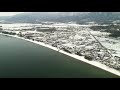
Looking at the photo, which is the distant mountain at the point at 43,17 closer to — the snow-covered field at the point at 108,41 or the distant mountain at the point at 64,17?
the distant mountain at the point at 64,17

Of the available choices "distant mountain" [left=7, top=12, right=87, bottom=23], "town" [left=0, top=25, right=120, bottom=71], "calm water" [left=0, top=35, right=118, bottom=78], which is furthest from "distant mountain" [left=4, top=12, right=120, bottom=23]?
"calm water" [left=0, top=35, right=118, bottom=78]

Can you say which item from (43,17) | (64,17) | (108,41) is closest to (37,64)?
(43,17)

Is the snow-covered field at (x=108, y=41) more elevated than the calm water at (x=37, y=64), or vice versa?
the snow-covered field at (x=108, y=41)

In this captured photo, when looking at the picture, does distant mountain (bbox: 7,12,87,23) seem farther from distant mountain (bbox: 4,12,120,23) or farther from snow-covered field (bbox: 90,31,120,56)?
snow-covered field (bbox: 90,31,120,56)

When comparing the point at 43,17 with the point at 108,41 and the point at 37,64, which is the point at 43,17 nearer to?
the point at 37,64

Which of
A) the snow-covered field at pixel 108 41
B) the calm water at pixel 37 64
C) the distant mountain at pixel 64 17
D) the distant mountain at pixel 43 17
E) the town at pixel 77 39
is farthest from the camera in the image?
the town at pixel 77 39

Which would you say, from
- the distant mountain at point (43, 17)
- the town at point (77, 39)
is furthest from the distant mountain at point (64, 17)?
the town at point (77, 39)
